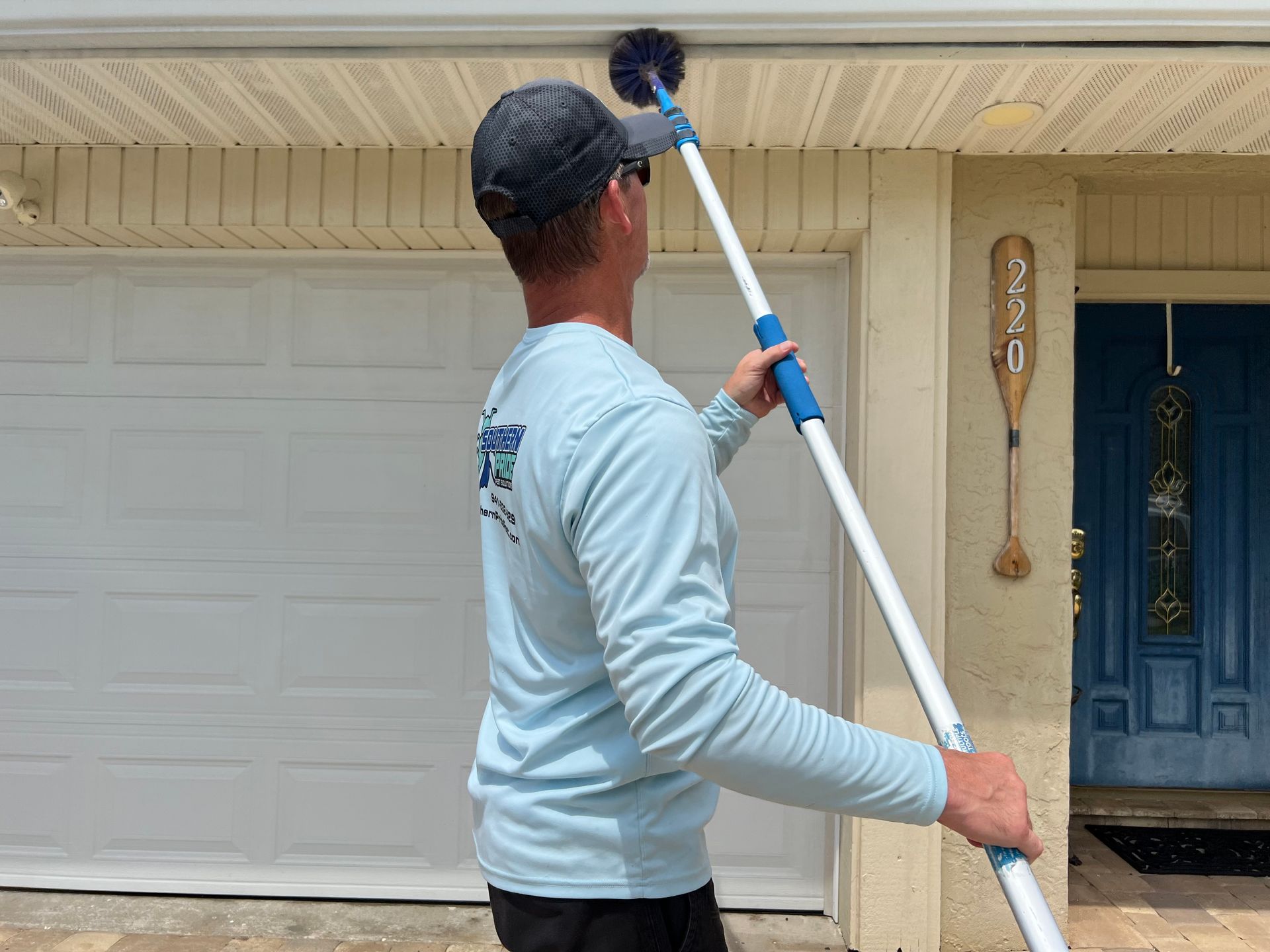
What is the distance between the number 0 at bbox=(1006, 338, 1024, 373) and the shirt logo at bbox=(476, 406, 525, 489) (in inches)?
95.6

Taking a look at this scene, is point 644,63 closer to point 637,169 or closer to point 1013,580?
point 637,169

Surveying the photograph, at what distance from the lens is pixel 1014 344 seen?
11.0 feet

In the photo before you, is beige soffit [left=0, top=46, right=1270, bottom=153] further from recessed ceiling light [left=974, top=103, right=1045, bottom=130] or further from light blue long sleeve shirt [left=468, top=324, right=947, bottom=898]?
light blue long sleeve shirt [left=468, top=324, right=947, bottom=898]

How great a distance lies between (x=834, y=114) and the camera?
3004 millimetres

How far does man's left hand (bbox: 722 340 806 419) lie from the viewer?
62.6 inches

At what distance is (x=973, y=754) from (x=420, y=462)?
2.87 metres

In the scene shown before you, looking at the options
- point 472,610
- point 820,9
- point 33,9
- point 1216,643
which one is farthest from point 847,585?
point 33,9

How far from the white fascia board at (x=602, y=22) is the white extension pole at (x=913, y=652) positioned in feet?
3.84

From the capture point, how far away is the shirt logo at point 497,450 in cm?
121

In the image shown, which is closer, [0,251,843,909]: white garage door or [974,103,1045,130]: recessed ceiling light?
[974,103,1045,130]: recessed ceiling light

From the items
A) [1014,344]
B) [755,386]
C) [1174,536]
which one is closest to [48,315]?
[755,386]

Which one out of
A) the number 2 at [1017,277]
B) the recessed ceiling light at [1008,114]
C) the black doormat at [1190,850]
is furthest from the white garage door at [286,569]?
the black doormat at [1190,850]

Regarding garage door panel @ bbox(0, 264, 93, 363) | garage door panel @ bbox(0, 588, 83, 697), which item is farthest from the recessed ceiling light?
garage door panel @ bbox(0, 588, 83, 697)

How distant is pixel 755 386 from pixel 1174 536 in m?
3.83
